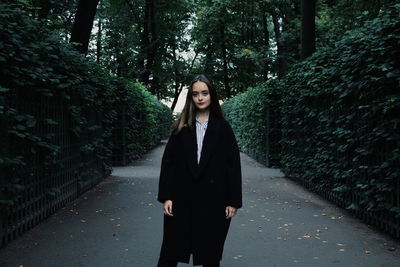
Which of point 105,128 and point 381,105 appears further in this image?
point 105,128

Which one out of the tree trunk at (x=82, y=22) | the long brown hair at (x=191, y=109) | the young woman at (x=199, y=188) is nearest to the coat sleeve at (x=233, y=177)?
the young woman at (x=199, y=188)

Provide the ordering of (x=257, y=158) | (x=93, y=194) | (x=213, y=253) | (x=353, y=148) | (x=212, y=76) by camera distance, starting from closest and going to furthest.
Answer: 1. (x=213, y=253)
2. (x=353, y=148)
3. (x=93, y=194)
4. (x=257, y=158)
5. (x=212, y=76)

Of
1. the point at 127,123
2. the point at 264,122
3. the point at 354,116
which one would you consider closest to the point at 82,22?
the point at 127,123

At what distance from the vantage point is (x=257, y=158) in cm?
1830

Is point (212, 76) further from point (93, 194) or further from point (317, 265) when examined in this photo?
point (317, 265)

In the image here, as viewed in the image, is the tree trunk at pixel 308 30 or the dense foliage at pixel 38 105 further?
the tree trunk at pixel 308 30

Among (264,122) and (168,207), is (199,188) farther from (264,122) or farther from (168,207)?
(264,122)

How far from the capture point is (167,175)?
3.77 metres

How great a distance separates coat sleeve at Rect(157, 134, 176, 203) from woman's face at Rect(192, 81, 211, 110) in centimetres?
36

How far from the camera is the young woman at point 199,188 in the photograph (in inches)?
145

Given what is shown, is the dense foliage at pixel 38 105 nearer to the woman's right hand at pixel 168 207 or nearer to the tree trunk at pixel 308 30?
the woman's right hand at pixel 168 207

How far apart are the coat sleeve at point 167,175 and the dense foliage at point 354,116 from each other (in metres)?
3.00

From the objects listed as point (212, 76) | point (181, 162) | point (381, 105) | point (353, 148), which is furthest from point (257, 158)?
point (212, 76)

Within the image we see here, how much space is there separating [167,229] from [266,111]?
1156cm
